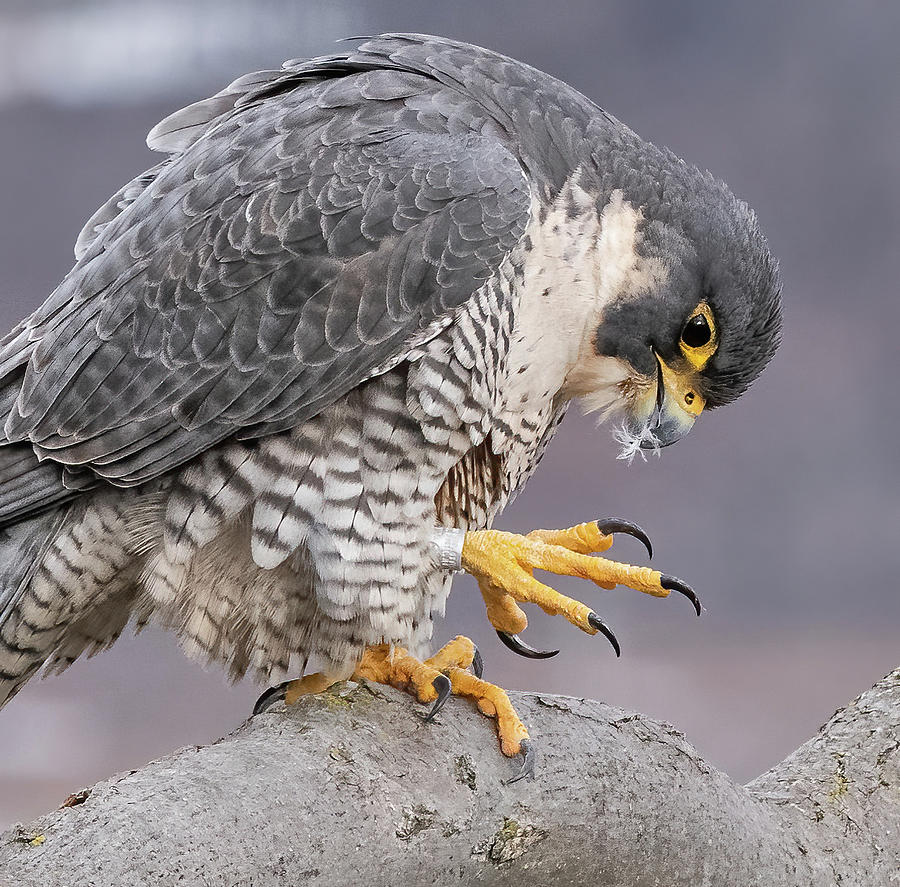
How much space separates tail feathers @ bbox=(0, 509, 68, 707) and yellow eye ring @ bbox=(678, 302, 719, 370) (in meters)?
0.86

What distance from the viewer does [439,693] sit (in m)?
1.41

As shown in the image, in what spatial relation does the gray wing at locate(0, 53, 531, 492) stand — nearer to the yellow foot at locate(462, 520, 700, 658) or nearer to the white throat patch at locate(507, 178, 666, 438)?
the white throat patch at locate(507, 178, 666, 438)

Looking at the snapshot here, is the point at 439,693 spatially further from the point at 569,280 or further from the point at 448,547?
the point at 569,280

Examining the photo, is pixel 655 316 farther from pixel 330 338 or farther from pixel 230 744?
pixel 230 744

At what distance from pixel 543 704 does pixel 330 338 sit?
0.53 m

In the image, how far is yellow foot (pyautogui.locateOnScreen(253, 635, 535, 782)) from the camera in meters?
1.34

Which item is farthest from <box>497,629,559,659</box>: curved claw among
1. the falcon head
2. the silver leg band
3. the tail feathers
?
the tail feathers

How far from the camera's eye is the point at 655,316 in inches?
58.6

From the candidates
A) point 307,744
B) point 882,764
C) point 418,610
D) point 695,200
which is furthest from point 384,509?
point 882,764

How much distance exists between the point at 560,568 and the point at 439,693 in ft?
0.72

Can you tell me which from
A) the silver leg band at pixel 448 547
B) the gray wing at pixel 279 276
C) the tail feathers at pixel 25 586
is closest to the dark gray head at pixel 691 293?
the gray wing at pixel 279 276

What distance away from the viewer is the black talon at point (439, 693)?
1.37 m

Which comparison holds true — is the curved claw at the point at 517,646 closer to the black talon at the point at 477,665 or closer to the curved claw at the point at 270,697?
the black talon at the point at 477,665

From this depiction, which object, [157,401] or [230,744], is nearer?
[230,744]
